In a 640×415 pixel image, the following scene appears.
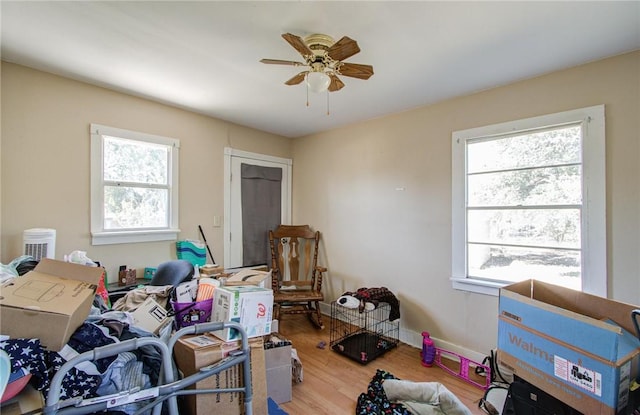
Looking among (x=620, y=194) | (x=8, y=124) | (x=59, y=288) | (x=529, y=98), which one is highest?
(x=529, y=98)

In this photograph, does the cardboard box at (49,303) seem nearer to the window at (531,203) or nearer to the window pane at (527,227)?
the window at (531,203)

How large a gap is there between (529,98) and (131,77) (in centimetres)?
324

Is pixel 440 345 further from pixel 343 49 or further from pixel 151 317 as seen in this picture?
pixel 343 49

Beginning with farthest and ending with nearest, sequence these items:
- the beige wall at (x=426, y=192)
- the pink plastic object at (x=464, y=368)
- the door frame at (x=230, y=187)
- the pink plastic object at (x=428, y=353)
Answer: the door frame at (x=230, y=187)
the pink plastic object at (x=428, y=353)
the pink plastic object at (x=464, y=368)
the beige wall at (x=426, y=192)

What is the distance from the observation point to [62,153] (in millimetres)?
2303

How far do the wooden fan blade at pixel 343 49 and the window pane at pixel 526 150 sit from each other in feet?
5.27

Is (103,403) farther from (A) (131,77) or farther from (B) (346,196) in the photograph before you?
(B) (346,196)

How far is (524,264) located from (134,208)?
355 cm

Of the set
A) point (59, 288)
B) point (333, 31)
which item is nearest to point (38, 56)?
point (59, 288)

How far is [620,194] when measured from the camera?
6.30ft

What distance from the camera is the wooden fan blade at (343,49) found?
4.93 feet

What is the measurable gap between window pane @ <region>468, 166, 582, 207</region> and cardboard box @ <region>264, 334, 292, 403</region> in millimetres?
2074

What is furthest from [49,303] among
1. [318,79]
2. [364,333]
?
[364,333]

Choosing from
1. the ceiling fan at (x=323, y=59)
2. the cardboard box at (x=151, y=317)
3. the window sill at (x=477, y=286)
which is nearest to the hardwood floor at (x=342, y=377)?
the window sill at (x=477, y=286)
